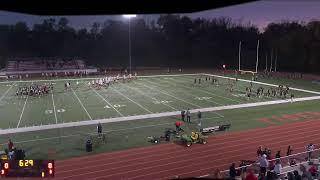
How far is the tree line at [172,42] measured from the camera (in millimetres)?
68062

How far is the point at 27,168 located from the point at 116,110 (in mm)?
15980

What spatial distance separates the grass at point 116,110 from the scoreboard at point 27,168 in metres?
4.75

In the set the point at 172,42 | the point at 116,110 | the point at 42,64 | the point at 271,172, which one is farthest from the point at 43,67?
the point at 271,172

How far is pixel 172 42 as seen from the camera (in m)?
83.5

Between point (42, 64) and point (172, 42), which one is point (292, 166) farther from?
point (172, 42)

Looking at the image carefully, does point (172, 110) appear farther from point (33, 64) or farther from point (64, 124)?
point (33, 64)

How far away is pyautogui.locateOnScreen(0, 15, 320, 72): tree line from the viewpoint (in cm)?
6806

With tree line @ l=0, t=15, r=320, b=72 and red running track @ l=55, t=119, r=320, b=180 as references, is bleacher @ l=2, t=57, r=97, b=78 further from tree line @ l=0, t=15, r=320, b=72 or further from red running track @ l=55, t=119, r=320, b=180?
red running track @ l=55, t=119, r=320, b=180

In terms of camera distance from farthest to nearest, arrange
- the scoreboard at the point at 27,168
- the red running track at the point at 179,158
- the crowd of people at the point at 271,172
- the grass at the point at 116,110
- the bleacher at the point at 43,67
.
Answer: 1. the bleacher at the point at 43,67
2. the grass at the point at 116,110
3. the red running track at the point at 179,158
4. the scoreboard at the point at 27,168
5. the crowd of people at the point at 271,172

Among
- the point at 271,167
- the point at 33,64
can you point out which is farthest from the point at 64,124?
the point at 33,64

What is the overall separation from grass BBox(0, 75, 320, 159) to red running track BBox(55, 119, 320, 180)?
129 cm

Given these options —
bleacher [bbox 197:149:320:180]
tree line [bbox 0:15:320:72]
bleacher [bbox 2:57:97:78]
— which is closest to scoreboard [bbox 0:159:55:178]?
bleacher [bbox 197:149:320:180]

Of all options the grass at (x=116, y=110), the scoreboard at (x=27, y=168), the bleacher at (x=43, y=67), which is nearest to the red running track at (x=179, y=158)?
the grass at (x=116, y=110)

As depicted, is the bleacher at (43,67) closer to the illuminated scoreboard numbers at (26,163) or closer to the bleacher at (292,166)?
the illuminated scoreboard numbers at (26,163)
